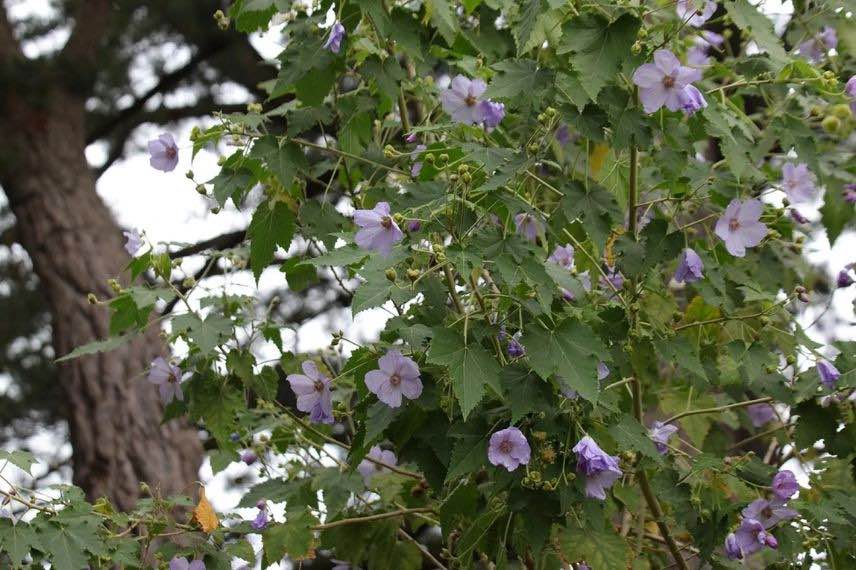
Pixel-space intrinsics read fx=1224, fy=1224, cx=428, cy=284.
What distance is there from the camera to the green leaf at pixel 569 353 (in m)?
1.75

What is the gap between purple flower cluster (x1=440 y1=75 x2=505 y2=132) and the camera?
2.13m

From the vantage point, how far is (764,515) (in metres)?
2.11

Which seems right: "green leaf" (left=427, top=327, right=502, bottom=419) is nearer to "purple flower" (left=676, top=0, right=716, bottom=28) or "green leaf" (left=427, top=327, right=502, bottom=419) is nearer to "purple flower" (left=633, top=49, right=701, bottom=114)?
"purple flower" (left=633, top=49, right=701, bottom=114)

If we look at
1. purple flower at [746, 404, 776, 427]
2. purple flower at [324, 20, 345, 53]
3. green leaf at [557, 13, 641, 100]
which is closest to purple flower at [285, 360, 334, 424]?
purple flower at [324, 20, 345, 53]

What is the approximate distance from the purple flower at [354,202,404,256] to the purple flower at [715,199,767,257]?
0.60 meters

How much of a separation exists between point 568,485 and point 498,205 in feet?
1.49

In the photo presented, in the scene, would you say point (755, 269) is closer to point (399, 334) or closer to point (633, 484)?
point (633, 484)

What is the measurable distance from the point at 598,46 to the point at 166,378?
115 centimetres

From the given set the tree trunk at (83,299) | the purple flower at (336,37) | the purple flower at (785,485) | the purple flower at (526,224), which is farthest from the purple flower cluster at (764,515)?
the tree trunk at (83,299)

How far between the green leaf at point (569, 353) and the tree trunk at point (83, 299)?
2996mm

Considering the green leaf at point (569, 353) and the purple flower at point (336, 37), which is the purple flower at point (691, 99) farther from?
the purple flower at point (336, 37)

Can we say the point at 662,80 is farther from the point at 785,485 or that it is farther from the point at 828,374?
the point at 785,485

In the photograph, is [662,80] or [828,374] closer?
[662,80]

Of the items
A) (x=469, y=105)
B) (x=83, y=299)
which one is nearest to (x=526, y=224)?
(x=469, y=105)
